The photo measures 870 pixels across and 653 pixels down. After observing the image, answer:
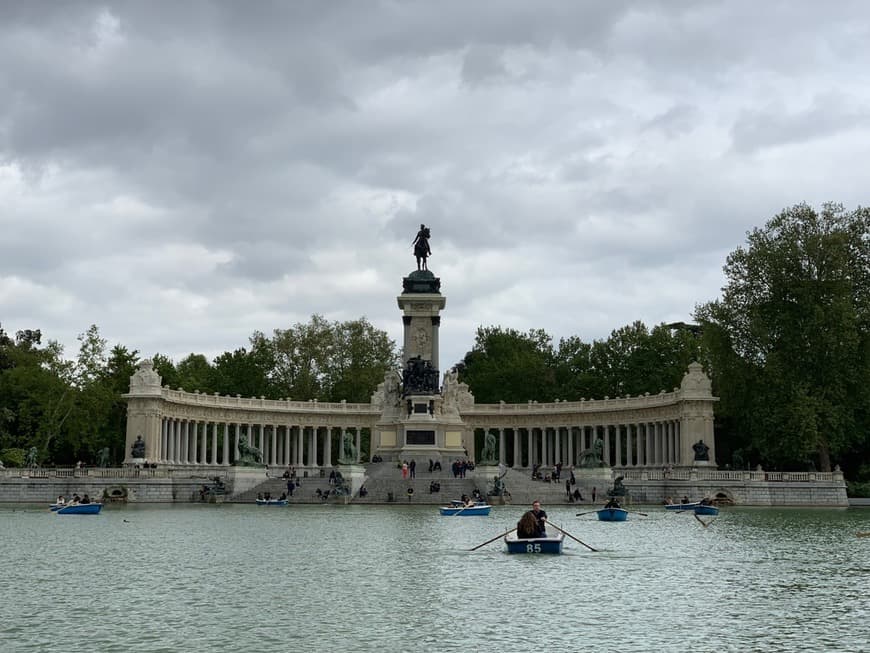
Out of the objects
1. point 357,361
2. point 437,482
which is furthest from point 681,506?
point 357,361

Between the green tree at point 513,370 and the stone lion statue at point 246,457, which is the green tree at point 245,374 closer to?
the green tree at point 513,370

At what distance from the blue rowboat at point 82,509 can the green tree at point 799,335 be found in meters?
38.9

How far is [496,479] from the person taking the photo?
59719 millimetres

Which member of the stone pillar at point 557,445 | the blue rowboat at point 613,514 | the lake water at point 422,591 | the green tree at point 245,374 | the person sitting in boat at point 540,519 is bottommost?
the lake water at point 422,591

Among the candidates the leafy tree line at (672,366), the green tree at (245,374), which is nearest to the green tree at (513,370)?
the leafy tree line at (672,366)

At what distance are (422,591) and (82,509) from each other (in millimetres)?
31126

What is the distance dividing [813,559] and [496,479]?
32141 mm

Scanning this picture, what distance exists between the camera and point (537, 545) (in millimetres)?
29312

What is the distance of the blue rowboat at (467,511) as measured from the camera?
4627cm

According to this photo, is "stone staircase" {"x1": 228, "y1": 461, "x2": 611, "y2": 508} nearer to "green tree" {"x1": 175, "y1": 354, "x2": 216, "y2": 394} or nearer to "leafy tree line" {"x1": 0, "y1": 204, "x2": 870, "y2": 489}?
"leafy tree line" {"x1": 0, "y1": 204, "x2": 870, "y2": 489}

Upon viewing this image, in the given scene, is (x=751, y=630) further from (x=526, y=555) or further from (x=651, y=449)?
(x=651, y=449)

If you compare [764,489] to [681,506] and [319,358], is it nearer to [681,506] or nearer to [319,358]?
[681,506]

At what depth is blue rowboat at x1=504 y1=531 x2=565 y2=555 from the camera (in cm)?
2917

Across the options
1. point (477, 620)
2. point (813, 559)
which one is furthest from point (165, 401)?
point (477, 620)
